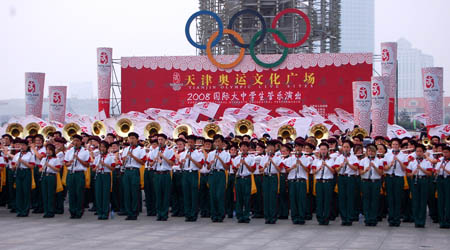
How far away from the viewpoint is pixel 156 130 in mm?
15711

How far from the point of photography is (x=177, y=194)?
44.6 ft

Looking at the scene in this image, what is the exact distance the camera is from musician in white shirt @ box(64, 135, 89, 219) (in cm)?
1288

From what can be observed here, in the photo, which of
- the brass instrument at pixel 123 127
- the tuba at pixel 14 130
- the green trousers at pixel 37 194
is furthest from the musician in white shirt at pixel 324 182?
the tuba at pixel 14 130

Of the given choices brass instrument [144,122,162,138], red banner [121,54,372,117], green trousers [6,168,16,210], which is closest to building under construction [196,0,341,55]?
red banner [121,54,372,117]

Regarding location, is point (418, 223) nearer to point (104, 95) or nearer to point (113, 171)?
point (113, 171)

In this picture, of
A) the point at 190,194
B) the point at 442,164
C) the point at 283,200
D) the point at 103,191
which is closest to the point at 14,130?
the point at 103,191

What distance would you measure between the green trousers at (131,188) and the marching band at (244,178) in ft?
0.06

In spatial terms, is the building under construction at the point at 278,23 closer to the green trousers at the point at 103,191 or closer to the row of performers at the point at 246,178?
the row of performers at the point at 246,178

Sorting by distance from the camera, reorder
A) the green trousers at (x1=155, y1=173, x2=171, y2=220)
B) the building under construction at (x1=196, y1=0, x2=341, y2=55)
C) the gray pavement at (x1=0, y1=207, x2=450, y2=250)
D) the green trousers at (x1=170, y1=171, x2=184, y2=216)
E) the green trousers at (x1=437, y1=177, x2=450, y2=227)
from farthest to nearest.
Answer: the building under construction at (x1=196, y1=0, x2=341, y2=55) → the green trousers at (x1=170, y1=171, x2=184, y2=216) → the green trousers at (x1=155, y1=173, x2=171, y2=220) → the green trousers at (x1=437, y1=177, x2=450, y2=227) → the gray pavement at (x1=0, y1=207, x2=450, y2=250)

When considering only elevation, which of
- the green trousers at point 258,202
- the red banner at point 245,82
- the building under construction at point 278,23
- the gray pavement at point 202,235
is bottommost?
the gray pavement at point 202,235

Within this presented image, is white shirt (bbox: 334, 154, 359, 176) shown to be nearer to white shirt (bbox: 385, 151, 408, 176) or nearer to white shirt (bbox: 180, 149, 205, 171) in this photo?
white shirt (bbox: 385, 151, 408, 176)

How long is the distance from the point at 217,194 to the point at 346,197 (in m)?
2.29

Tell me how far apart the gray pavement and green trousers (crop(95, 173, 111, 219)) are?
0.22 meters

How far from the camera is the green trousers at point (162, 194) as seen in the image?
503 inches
